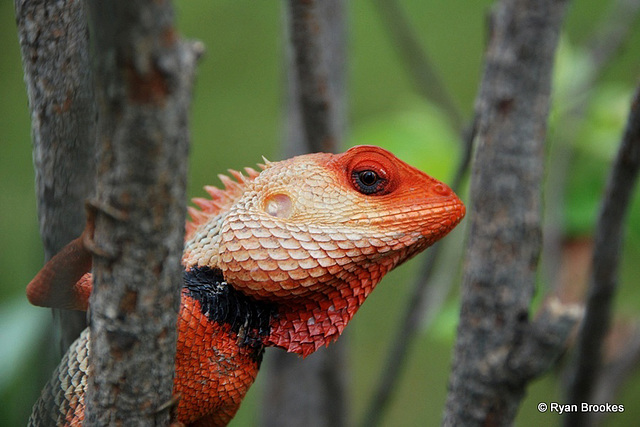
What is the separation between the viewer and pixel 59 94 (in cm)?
125

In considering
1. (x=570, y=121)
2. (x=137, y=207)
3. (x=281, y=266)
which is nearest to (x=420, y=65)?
(x=570, y=121)

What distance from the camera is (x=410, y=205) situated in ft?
4.49

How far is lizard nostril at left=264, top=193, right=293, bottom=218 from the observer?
1.32 m

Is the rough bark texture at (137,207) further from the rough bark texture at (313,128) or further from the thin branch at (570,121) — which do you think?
the thin branch at (570,121)

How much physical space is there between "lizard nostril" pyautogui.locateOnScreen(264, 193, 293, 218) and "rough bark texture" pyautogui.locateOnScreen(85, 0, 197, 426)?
40 centimetres

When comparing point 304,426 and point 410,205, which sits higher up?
point 410,205

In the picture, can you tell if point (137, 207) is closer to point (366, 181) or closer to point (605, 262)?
point (366, 181)

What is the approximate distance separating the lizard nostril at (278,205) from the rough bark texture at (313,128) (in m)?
0.55

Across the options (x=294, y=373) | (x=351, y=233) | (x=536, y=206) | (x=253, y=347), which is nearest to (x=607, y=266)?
(x=536, y=206)

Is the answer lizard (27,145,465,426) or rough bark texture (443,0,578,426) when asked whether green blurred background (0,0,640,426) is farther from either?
lizard (27,145,465,426)

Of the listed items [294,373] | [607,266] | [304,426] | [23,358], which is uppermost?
[607,266]

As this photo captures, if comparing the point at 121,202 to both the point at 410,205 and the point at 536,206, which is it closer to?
the point at 410,205

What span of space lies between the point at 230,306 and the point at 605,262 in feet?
3.72

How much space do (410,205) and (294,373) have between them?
58.2 inches
